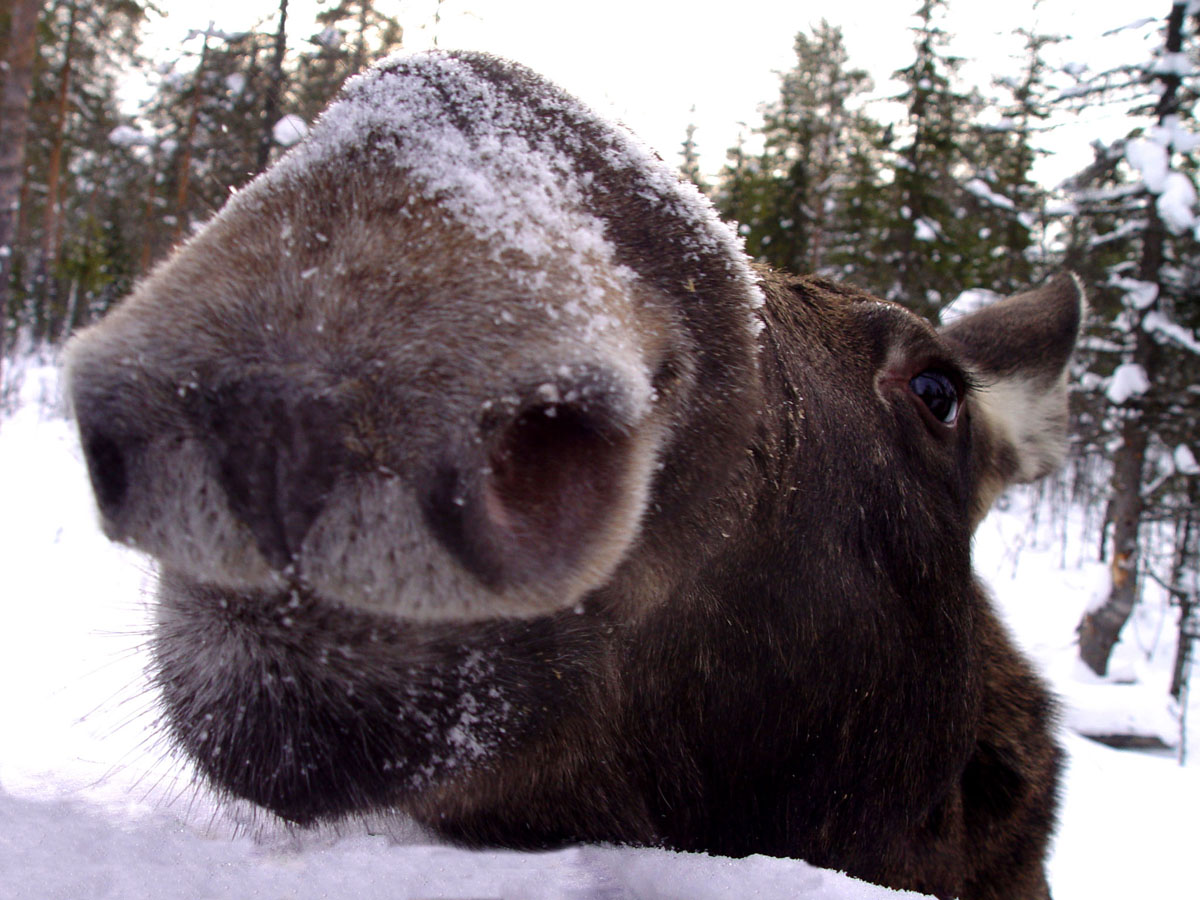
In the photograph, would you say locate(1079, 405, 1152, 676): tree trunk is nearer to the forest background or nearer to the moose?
the forest background

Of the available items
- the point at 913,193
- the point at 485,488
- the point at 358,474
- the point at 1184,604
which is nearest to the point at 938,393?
the point at 485,488

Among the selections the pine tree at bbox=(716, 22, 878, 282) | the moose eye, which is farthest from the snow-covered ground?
the pine tree at bbox=(716, 22, 878, 282)

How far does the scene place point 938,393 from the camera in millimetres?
2629

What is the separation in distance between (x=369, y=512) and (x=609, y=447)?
0.33m

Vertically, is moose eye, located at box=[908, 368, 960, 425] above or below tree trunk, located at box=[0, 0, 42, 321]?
below

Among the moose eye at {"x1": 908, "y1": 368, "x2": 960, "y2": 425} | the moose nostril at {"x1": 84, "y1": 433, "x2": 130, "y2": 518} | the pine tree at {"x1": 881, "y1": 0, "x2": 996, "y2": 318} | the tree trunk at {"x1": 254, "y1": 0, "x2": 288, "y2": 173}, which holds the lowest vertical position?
the moose nostril at {"x1": 84, "y1": 433, "x2": 130, "y2": 518}

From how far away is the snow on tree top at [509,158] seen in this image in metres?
1.10

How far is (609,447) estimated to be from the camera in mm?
1024

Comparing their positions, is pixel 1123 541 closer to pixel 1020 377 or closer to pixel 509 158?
pixel 1020 377

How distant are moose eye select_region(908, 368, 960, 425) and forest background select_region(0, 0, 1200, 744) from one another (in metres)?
1.19

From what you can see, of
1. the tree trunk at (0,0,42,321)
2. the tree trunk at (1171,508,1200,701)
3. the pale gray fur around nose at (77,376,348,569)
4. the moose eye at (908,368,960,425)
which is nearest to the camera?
the pale gray fur around nose at (77,376,348,569)

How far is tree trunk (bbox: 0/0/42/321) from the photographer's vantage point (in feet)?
38.7

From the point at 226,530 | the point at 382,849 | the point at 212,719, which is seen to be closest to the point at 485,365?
the point at 226,530

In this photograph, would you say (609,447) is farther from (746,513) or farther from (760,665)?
(760,665)
